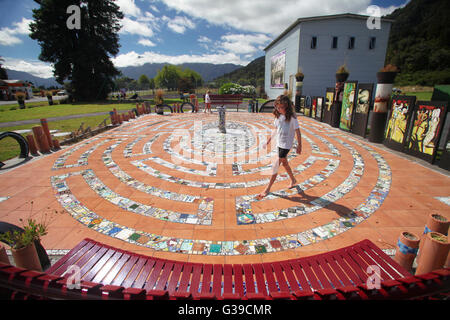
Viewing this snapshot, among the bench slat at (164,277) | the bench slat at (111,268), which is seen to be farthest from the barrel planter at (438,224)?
the bench slat at (111,268)

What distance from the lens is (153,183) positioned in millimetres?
5809

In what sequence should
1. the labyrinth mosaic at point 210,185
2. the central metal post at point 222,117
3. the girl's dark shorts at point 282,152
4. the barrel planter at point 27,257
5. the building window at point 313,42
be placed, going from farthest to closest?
the building window at point 313,42
the central metal post at point 222,117
the girl's dark shorts at point 282,152
the labyrinth mosaic at point 210,185
the barrel planter at point 27,257

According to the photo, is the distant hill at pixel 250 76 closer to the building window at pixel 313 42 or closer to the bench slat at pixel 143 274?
the building window at pixel 313 42

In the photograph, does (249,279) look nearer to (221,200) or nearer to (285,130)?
(221,200)

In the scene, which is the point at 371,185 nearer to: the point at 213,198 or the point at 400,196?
the point at 400,196

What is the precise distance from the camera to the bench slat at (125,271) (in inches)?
96.4

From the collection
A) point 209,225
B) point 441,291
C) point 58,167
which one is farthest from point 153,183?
point 441,291

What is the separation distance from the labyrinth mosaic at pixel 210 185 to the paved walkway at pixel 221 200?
0.03 meters

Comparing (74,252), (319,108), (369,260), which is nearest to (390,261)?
(369,260)

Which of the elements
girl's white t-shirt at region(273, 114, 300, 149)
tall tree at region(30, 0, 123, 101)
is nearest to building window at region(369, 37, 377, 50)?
girl's white t-shirt at region(273, 114, 300, 149)

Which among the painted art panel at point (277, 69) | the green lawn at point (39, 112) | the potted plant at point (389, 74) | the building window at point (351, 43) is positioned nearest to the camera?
the potted plant at point (389, 74)

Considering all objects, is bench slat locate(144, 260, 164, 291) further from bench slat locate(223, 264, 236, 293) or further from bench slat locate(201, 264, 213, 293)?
bench slat locate(223, 264, 236, 293)

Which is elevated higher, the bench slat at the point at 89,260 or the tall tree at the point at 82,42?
the tall tree at the point at 82,42
